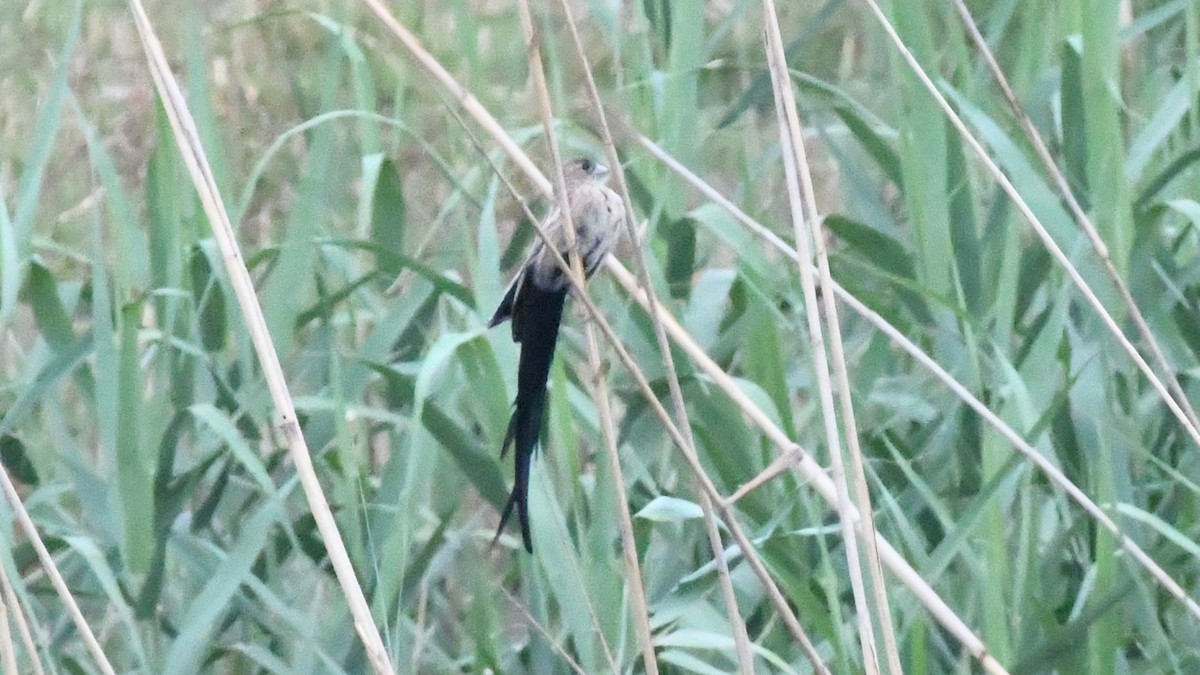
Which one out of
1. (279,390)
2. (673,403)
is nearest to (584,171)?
(673,403)

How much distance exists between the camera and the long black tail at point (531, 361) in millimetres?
930

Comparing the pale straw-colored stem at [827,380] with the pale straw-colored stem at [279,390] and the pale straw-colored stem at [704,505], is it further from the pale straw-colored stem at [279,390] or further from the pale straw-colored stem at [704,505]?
the pale straw-colored stem at [279,390]

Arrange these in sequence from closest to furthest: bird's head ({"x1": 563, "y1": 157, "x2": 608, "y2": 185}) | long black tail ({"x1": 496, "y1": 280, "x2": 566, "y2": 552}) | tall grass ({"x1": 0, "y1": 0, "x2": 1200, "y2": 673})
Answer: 1. long black tail ({"x1": 496, "y1": 280, "x2": 566, "y2": 552})
2. bird's head ({"x1": 563, "y1": 157, "x2": 608, "y2": 185})
3. tall grass ({"x1": 0, "y1": 0, "x2": 1200, "y2": 673})

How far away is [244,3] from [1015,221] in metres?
2.08

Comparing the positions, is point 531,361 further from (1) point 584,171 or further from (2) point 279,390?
(1) point 584,171

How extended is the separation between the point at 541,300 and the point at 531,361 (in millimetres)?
45

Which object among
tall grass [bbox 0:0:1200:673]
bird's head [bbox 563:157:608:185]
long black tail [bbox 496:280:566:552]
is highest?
bird's head [bbox 563:157:608:185]

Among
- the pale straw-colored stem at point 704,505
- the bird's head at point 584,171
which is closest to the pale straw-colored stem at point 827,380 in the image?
the pale straw-colored stem at point 704,505

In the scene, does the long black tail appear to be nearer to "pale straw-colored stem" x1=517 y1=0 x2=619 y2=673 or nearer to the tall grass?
"pale straw-colored stem" x1=517 y1=0 x2=619 y2=673

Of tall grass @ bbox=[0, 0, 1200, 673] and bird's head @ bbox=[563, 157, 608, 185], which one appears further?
tall grass @ bbox=[0, 0, 1200, 673]

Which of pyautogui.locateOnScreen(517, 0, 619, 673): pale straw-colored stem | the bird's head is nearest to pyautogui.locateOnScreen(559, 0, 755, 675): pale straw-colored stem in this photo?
pyautogui.locateOnScreen(517, 0, 619, 673): pale straw-colored stem

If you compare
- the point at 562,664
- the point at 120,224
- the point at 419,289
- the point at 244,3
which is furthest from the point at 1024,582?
the point at 244,3

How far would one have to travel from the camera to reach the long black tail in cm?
93

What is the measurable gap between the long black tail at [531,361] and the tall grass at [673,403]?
21 cm
